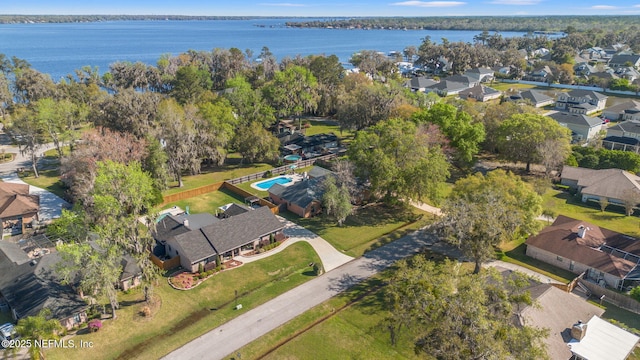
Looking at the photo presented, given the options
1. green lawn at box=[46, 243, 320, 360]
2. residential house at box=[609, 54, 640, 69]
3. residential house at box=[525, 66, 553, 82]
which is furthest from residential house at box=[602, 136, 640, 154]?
residential house at box=[609, 54, 640, 69]

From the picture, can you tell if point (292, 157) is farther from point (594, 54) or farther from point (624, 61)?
point (594, 54)

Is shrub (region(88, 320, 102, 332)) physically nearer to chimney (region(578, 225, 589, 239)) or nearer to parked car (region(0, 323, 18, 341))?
parked car (region(0, 323, 18, 341))

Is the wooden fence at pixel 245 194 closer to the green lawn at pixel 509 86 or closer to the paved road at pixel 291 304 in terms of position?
the paved road at pixel 291 304

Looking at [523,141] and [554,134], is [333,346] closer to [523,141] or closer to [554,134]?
[523,141]

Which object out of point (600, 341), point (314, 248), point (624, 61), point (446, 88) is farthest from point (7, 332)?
point (624, 61)

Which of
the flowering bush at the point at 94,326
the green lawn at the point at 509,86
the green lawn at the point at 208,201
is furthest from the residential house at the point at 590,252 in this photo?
the green lawn at the point at 509,86

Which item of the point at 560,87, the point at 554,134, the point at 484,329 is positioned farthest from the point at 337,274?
the point at 560,87
